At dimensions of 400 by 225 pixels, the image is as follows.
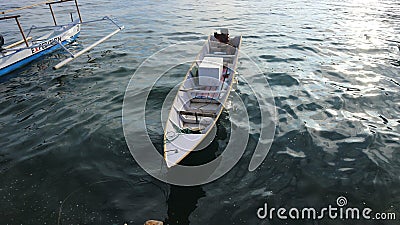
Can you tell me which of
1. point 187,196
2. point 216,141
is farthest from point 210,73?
point 187,196

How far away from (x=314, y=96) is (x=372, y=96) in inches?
149

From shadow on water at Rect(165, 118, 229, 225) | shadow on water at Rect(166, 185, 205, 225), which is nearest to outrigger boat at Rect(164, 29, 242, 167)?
shadow on water at Rect(165, 118, 229, 225)

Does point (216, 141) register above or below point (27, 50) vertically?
below

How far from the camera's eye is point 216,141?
13.7 meters

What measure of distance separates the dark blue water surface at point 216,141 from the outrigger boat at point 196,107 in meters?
1.24

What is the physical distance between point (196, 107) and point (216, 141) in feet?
8.69

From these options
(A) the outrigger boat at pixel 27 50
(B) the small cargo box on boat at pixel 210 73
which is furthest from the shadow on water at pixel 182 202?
(A) the outrigger boat at pixel 27 50

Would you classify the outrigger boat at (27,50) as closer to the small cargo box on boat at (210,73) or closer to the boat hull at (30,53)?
the boat hull at (30,53)

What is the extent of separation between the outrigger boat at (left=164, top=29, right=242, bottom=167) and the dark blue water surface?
1245mm

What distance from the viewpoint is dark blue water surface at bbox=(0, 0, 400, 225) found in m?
10.4

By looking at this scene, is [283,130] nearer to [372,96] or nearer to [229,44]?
[372,96]

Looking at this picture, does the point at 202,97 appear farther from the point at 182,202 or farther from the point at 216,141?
the point at 182,202

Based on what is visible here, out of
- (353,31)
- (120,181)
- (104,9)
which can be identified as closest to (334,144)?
(120,181)

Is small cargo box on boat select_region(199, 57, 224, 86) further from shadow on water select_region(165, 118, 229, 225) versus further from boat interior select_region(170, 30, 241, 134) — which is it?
shadow on water select_region(165, 118, 229, 225)
